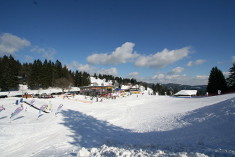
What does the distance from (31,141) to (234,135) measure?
13.2 meters

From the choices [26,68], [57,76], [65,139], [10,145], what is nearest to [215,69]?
[65,139]

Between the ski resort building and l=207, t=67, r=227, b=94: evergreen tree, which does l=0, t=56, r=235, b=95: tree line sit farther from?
the ski resort building

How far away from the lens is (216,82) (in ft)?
151

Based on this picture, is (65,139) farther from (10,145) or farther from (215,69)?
(215,69)

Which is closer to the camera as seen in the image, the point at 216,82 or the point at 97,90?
the point at 216,82

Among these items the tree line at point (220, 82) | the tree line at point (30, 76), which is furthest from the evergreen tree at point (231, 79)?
the tree line at point (30, 76)

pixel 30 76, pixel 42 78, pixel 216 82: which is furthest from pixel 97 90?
pixel 216 82

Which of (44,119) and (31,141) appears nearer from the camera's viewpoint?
(31,141)

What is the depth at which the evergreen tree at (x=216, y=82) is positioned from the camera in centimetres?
4497

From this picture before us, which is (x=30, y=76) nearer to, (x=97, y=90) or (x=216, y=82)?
(x=97, y=90)

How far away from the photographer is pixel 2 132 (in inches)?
439

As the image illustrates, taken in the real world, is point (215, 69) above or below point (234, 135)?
above

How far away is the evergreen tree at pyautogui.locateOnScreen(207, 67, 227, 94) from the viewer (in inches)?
1770

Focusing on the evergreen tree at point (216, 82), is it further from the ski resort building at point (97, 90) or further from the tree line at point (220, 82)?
the ski resort building at point (97, 90)
